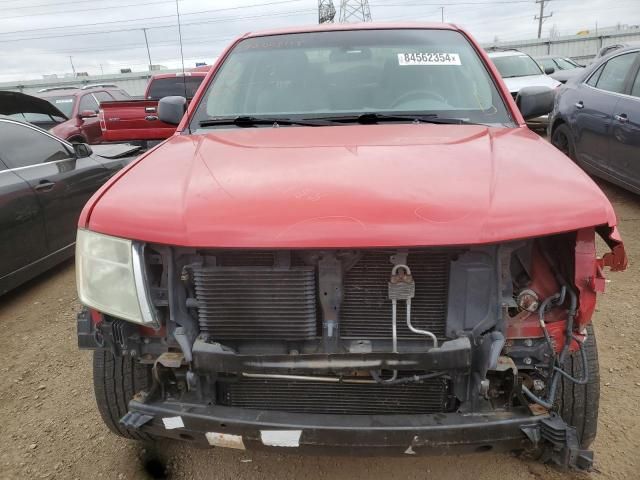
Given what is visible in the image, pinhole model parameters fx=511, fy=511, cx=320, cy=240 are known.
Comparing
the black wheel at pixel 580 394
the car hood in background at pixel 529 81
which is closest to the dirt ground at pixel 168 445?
the black wheel at pixel 580 394

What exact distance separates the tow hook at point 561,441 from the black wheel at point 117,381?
150 cm

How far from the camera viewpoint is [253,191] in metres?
1.77

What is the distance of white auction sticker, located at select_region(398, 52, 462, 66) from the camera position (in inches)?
116

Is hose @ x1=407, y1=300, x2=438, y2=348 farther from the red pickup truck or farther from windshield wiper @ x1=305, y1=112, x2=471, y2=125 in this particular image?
the red pickup truck

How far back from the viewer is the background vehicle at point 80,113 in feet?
27.7

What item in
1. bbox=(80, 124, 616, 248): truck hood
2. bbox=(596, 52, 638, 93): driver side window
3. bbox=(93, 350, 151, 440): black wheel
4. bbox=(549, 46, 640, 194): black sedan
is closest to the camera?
bbox=(80, 124, 616, 248): truck hood

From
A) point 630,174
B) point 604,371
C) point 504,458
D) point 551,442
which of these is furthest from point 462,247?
point 630,174

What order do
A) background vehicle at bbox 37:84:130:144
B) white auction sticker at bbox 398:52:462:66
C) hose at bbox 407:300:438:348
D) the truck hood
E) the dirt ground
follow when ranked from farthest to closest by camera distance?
background vehicle at bbox 37:84:130:144
white auction sticker at bbox 398:52:462:66
the dirt ground
hose at bbox 407:300:438:348
the truck hood

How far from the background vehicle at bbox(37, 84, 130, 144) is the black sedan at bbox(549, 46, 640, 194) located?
734 cm

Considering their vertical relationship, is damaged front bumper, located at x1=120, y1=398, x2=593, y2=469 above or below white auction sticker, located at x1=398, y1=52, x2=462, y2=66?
below

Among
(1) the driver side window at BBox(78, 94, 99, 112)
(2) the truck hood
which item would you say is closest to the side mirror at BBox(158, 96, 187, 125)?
(2) the truck hood

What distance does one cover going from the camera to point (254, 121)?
270cm

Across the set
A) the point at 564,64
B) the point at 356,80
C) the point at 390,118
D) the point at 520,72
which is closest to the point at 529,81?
the point at 520,72

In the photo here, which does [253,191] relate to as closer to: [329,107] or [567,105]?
[329,107]
